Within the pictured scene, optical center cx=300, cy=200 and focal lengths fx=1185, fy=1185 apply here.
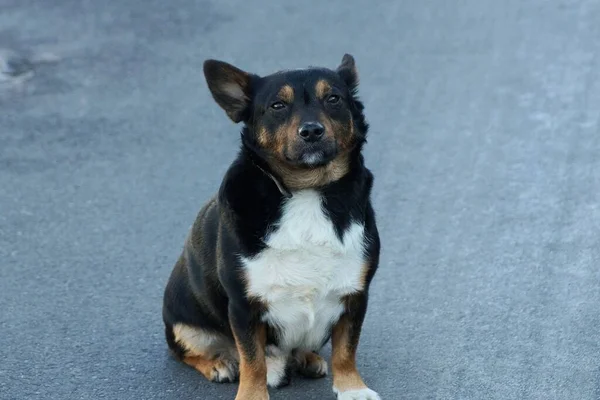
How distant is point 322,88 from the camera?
15.0 ft

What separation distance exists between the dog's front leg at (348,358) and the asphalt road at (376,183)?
0.16 m

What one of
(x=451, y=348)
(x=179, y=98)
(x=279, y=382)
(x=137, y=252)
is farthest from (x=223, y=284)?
(x=179, y=98)

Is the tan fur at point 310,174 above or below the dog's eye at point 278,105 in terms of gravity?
below

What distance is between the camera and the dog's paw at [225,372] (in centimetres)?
504

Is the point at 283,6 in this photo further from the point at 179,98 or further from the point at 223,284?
the point at 223,284

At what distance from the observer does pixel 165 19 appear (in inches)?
440

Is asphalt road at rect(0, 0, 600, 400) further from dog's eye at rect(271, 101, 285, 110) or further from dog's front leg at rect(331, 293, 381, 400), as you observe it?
dog's eye at rect(271, 101, 285, 110)

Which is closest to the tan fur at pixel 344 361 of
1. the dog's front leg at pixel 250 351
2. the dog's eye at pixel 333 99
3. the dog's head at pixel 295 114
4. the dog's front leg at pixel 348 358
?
the dog's front leg at pixel 348 358

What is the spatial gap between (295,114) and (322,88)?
0.49 feet

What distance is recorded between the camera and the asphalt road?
17.2 ft

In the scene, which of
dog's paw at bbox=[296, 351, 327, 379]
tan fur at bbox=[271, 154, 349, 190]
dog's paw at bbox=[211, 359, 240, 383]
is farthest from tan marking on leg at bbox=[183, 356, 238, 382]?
tan fur at bbox=[271, 154, 349, 190]

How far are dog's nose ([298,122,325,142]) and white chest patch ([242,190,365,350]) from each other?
0.85ft

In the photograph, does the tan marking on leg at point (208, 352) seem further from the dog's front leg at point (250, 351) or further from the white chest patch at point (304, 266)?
the white chest patch at point (304, 266)

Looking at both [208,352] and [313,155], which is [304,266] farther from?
[208,352]
